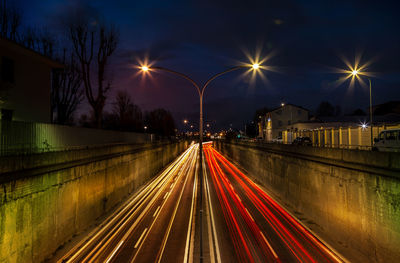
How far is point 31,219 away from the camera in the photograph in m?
10.7

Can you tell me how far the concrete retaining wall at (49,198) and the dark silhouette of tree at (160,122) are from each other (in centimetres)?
9322

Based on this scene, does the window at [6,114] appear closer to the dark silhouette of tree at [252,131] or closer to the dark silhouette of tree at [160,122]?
the dark silhouette of tree at [160,122]

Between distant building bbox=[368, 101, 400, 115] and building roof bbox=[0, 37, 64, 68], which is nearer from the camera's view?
building roof bbox=[0, 37, 64, 68]

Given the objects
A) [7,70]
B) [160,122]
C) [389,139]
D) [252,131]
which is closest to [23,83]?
[7,70]

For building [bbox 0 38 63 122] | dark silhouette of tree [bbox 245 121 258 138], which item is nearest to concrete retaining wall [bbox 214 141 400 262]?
building [bbox 0 38 63 122]

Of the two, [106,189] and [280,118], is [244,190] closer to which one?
[106,189]

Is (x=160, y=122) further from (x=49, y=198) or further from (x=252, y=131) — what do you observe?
(x=49, y=198)

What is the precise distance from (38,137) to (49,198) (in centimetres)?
446

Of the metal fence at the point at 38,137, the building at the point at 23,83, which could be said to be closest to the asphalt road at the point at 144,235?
the metal fence at the point at 38,137

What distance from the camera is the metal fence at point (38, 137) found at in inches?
458

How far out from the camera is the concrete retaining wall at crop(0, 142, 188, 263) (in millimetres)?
9453

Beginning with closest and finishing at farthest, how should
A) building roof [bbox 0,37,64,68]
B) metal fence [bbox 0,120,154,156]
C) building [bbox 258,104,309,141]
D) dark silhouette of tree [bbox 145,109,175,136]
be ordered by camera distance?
metal fence [bbox 0,120,154,156], building roof [bbox 0,37,64,68], building [bbox 258,104,309,141], dark silhouette of tree [bbox 145,109,175,136]

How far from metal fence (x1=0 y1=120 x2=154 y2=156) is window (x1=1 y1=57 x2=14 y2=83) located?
22.4 feet

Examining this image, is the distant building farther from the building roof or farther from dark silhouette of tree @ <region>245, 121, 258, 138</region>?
the building roof
